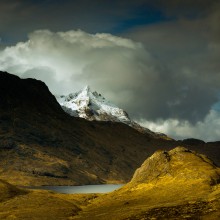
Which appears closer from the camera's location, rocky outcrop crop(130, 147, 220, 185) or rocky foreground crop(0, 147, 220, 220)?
rocky foreground crop(0, 147, 220, 220)

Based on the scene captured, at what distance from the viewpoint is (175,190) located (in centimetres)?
15412

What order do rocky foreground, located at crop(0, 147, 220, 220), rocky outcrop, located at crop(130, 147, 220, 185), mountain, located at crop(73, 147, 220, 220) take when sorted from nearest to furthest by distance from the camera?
mountain, located at crop(73, 147, 220, 220) < rocky foreground, located at crop(0, 147, 220, 220) < rocky outcrop, located at crop(130, 147, 220, 185)

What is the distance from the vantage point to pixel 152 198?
15112 cm

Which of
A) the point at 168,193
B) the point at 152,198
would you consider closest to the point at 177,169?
the point at 168,193

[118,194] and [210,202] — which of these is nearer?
[210,202]

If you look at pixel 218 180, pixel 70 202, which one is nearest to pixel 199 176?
pixel 218 180

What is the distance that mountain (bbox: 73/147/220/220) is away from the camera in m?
112

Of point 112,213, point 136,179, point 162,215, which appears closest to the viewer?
point 162,215

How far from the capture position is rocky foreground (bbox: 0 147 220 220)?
114812 millimetres

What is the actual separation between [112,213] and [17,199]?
142 ft

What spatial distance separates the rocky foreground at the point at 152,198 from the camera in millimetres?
114812

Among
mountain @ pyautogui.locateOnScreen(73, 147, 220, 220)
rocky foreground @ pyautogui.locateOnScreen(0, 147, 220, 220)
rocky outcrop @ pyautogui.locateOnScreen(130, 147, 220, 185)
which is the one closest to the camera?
mountain @ pyautogui.locateOnScreen(73, 147, 220, 220)

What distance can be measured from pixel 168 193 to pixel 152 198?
18.0 ft

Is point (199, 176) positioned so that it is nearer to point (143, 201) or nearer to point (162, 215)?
point (143, 201)
